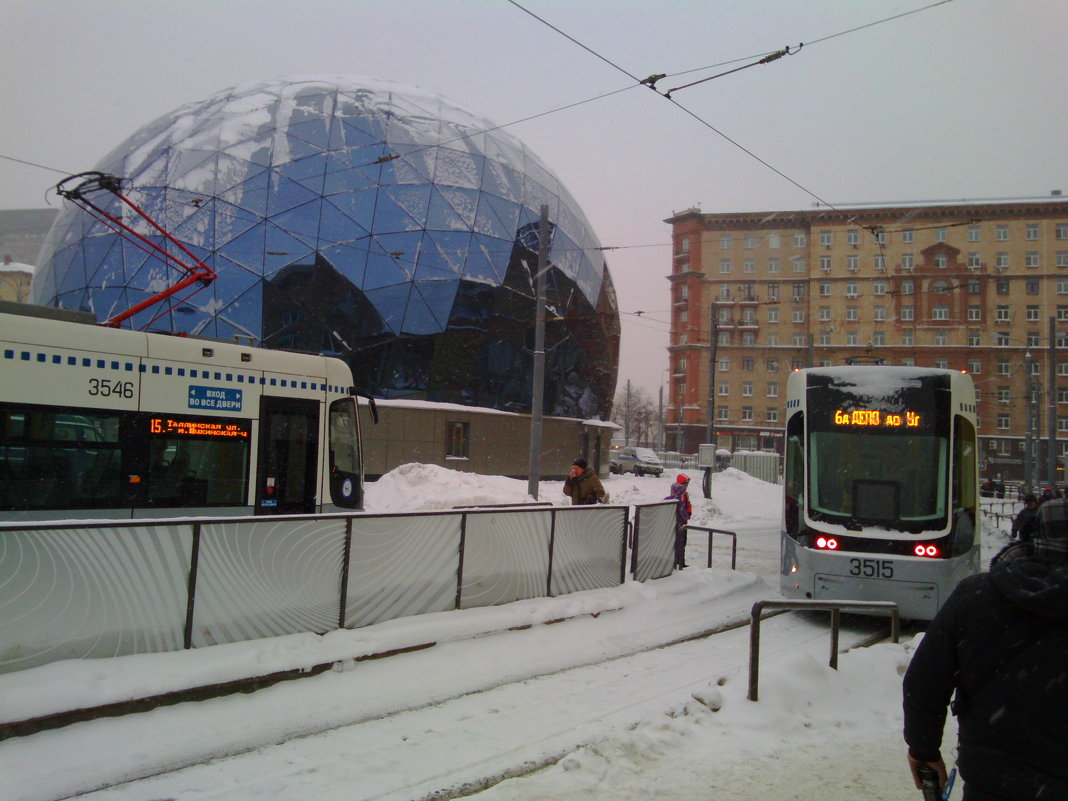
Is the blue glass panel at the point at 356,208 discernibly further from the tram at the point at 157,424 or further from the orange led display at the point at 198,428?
the orange led display at the point at 198,428

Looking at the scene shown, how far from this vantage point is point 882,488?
973 cm

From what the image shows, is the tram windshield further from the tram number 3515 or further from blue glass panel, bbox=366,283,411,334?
blue glass panel, bbox=366,283,411,334

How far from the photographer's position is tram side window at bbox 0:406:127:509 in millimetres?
8016

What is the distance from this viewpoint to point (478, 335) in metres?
28.7

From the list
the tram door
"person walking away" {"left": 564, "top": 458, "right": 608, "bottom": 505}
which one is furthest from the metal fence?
the tram door

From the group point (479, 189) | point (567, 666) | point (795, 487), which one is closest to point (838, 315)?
point (479, 189)

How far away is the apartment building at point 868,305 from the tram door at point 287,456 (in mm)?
40494

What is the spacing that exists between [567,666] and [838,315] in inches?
2276

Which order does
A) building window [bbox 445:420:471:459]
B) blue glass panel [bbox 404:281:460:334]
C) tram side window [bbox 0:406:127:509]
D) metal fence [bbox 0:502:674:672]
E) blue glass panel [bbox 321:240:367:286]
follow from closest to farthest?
metal fence [bbox 0:502:674:672] < tram side window [bbox 0:406:127:509] < blue glass panel [bbox 321:240:367:286] < blue glass panel [bbox 404:281:460:334] < building window [bbox 445:420:471:459]

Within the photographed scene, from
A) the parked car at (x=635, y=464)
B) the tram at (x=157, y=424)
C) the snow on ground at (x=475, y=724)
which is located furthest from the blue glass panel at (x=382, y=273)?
the parked car at (x=635, y=464)

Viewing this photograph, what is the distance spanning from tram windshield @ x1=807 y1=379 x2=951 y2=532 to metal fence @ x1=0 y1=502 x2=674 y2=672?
3219 mm

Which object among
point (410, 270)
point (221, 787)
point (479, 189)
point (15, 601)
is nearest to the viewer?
point (221, 787)

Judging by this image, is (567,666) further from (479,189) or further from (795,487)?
(479,189)

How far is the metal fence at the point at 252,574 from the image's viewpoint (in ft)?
17.9
